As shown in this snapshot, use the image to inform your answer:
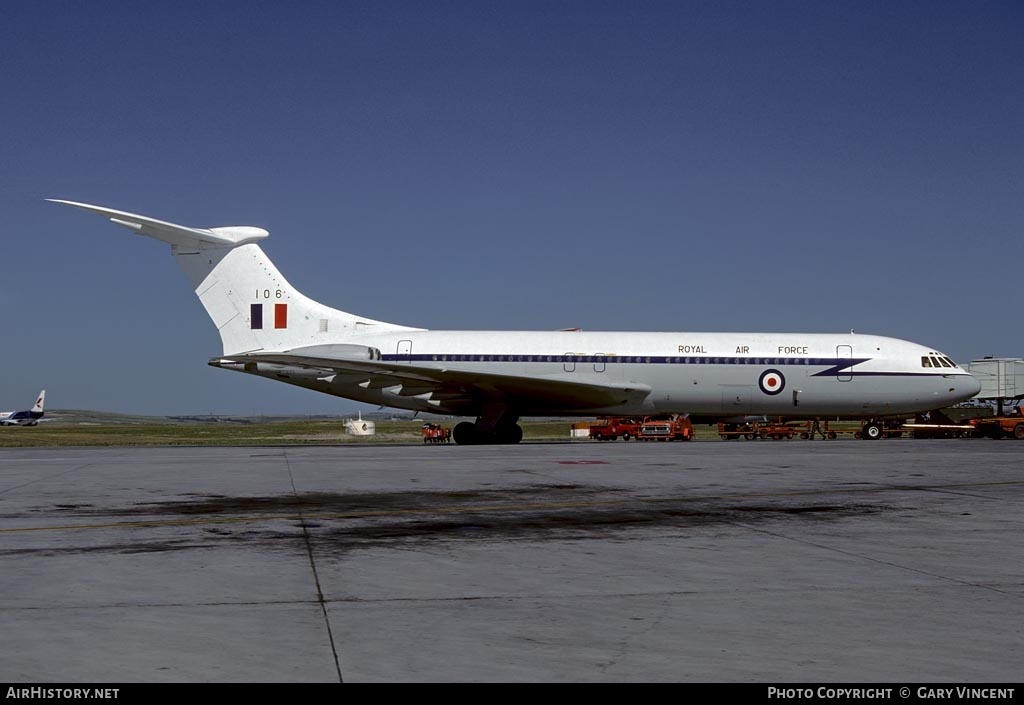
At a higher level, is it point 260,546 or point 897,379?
point 897,379

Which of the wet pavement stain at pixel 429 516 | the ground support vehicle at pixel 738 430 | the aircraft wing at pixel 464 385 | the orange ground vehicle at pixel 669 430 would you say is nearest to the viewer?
the wet pavement stain at pixel 429 516

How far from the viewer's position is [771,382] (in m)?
33.4

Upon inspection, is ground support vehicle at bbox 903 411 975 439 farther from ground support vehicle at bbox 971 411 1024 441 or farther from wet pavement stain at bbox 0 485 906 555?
wet pavement stain at bbox 0 485 906 555

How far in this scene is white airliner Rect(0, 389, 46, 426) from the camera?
109 m

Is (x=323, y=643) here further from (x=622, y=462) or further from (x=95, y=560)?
(x=622, y=462)

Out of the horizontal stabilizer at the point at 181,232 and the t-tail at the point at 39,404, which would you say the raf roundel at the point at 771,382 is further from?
the t-tail at the point at 39,404

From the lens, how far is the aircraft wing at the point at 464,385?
31.2m

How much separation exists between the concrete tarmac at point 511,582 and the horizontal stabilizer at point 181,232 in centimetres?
1878

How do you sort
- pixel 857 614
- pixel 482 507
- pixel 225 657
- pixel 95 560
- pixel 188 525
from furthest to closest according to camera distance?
1. pixel 482 507
2. pixel 188 525
3. pixel 95 560
4. pixel 857 614
5. pixel 225 657

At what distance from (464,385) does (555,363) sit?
343cm

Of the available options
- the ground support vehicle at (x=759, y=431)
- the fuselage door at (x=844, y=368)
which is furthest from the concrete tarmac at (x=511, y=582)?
the ground support vehicle at (x=759, y=431)
